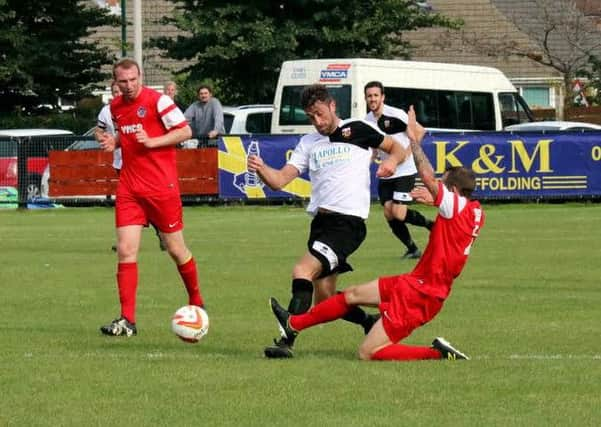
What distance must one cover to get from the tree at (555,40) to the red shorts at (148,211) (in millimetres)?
46324

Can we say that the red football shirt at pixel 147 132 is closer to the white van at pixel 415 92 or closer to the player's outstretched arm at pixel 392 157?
the player's outstretched arm at pixel 392 157

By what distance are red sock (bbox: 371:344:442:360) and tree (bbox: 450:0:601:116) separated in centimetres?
4809

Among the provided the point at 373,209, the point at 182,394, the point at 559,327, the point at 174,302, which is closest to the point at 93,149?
the point at 373,209

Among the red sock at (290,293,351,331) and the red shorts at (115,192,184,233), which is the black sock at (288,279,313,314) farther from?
the red shorts at (115,192,184,233)

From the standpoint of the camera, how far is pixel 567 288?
14562mm

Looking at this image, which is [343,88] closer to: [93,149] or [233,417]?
[93,149]

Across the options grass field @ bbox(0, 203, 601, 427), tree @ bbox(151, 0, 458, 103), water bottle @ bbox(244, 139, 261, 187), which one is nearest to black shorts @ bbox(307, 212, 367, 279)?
grass field @ bbox(0, 203, 601, 427)

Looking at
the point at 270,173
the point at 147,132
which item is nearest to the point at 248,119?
the point at 147,132

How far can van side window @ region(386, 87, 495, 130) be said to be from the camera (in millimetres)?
34062

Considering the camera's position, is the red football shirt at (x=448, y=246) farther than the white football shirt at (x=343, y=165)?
No

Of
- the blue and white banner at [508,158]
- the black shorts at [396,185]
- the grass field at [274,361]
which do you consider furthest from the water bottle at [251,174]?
the black shorts at [396,185]

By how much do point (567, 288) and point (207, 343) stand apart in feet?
15.4

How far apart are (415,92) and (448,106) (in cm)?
89

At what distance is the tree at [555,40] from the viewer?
58.9 metres
